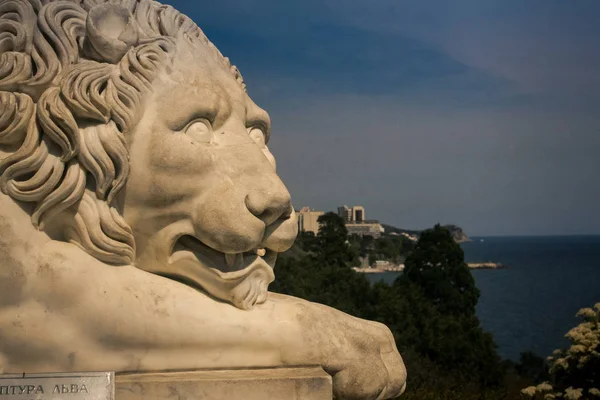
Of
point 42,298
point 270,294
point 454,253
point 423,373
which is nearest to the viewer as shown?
point 42,298

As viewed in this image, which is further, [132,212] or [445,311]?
[445,311]

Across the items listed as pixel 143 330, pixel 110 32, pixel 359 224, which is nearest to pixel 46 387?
pixel 143 330

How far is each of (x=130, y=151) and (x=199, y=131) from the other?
0.32 meters

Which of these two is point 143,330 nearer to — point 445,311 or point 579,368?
point 579,368

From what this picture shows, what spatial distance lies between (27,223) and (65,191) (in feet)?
0.69

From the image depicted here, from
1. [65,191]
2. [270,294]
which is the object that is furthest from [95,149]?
[270,294]

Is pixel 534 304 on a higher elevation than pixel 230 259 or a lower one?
lower

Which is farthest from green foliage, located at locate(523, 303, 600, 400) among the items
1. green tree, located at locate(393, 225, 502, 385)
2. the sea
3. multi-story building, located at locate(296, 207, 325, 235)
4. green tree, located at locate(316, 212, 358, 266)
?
multi-story building, located at locate(296, 207, 325, 235)

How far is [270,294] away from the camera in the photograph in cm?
380

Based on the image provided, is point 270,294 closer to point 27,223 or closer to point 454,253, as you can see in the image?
point 27,223

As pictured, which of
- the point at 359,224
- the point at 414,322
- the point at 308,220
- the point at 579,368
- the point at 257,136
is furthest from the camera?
the point at 359,224

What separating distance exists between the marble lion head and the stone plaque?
1.72ft

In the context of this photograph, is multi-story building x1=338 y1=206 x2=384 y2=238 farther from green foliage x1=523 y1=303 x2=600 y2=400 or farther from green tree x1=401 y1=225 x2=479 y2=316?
green foliage x1=523 y1=303 x2=600 y2=400

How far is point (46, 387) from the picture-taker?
292cm
